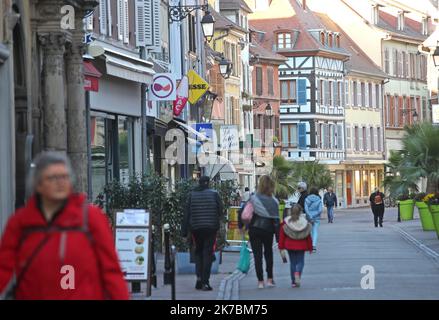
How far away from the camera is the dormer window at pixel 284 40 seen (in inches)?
3949

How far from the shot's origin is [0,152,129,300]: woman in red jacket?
8117 millimetres

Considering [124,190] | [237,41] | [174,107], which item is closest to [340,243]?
[174,107]

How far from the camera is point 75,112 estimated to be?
74.9 ft

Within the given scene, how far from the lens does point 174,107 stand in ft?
139

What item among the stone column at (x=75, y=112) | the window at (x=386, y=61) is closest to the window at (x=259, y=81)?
the window at (x=386, y=61)

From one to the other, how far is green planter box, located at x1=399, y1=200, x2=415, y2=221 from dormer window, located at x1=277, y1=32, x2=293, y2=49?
38035 mm

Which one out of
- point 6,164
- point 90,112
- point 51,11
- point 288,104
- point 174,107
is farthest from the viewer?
point 288,104

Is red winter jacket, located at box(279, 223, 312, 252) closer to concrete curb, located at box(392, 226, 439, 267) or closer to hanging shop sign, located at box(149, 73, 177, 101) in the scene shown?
concrete curb, located at box(392, 226, 439, 267)

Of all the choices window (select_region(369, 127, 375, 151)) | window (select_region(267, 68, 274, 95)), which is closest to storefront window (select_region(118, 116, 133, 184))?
window (select_region(267, 68, 274, 95))

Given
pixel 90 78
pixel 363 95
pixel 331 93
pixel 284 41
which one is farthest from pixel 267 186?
pixel 363 95

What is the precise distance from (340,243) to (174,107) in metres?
6.55

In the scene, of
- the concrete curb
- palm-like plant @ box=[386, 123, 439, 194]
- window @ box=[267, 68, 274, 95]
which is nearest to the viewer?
the concrete curb

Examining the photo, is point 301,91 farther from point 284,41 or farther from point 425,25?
point 425,25

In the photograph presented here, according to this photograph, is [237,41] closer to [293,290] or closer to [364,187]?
[364,187]
